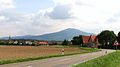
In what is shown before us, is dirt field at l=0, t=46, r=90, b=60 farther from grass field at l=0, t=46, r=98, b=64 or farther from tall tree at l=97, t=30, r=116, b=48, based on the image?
→ tall tree at l=97, t=30, r=116, b=48

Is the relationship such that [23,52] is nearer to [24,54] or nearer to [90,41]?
[24,54]

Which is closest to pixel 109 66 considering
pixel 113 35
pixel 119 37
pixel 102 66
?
pixel 102 66

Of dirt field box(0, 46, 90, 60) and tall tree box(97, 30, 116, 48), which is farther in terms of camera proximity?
tall tree box(97, 30, 116, 48)

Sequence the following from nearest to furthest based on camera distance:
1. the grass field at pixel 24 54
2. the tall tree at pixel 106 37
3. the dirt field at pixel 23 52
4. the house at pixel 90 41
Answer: the grass field at pixel 24 54 < the dirt field at pixel 23 52 < the tall tree at pixel 106 37 < the house at pixel 90 41

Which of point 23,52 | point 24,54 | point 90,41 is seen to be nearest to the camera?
point 24,54

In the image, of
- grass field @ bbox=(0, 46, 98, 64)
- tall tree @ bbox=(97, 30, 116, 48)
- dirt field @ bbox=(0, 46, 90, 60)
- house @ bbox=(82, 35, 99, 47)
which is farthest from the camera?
house @ bbox=(82, 35, 99, 47)

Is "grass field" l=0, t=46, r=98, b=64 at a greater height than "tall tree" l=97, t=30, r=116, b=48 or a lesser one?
lesser

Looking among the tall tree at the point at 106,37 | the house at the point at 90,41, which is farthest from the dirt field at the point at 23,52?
the house at the point at 90,41

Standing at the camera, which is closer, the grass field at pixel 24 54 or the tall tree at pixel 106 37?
the grass field at pixel 24 54

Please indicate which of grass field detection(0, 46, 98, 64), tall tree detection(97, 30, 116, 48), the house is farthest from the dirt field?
the house

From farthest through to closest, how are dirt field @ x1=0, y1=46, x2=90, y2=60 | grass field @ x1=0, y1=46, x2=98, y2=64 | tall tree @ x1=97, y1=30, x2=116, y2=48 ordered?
tall tree @ x1=97, y1=30, x2=116, y2=48
dirt field @ x1=0, y1=46, x2=90, y2=60
grass field @ x1=0, y1=46, x2=98, y2=64

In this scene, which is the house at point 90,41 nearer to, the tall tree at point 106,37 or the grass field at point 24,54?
the tall tree at point 106,37

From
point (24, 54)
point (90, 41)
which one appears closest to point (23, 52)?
point (24, 54)

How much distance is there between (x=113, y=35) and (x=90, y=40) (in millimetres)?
16933
